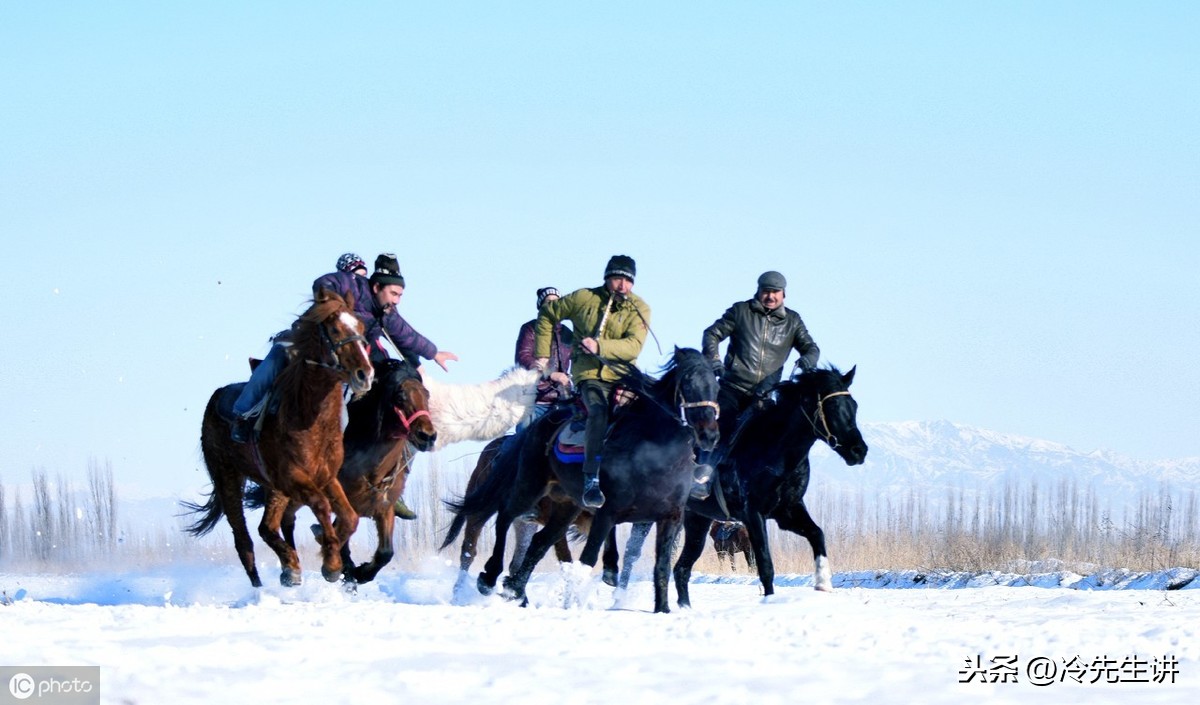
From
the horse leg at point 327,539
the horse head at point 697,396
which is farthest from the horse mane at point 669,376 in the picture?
the horse leg at point 327,539

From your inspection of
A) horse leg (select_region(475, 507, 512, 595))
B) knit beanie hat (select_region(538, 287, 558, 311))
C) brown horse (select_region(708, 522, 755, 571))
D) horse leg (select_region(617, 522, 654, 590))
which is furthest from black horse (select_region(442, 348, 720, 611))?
brown horse (select_region(708, 522, 755, 571))

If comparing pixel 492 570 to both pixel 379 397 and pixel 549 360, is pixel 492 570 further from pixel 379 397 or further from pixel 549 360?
pixel 549 360

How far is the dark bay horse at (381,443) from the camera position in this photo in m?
12.4

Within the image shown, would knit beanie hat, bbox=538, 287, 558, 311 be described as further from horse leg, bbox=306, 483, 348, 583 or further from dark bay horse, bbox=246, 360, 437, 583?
horse leg, bbox=306, 483, 348, 583

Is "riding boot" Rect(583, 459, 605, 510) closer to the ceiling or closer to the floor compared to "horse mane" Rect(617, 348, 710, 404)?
closer to the floor

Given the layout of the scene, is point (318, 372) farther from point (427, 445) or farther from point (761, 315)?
point (761, 315)

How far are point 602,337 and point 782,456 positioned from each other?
2.13 metres

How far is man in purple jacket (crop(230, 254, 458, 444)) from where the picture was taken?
40.4 feet

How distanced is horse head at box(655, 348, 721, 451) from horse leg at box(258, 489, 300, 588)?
130 inches

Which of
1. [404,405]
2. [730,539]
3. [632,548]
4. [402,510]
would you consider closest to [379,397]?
[404,405]

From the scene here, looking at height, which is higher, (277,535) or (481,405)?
(481,405)

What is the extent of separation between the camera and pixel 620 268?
1237 cm

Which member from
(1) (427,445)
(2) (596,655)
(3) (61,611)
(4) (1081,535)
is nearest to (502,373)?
(1) (427,445)

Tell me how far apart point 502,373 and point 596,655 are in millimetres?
5790
